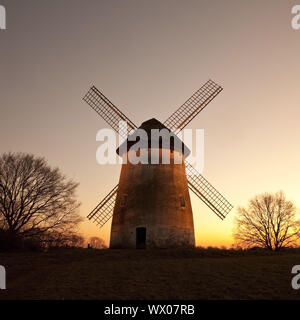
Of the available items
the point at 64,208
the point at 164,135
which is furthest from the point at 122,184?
the point at 64,208

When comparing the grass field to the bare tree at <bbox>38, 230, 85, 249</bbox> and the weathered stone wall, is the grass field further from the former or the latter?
the bare tree at <bbox>38, 230, 85, 249</bbox>

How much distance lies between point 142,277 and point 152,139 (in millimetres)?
10866

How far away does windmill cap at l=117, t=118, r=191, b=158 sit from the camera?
19.6 meters

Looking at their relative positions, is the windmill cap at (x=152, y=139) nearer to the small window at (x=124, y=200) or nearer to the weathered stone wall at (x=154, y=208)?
the weathered stone wall at (x=154, y=208)

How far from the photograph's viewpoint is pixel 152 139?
19.6 meters

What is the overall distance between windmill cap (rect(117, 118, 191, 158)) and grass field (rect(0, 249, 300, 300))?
7576 millimetres

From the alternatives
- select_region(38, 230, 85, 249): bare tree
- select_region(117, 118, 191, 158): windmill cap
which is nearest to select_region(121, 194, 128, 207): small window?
select_region(117, 118, 191, 158): windmill cap

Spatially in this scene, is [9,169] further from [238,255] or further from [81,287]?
[238,255]

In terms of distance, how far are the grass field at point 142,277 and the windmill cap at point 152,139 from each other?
758 cm

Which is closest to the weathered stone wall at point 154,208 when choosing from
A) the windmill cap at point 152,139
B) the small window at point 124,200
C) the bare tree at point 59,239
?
the small window at point 124,200

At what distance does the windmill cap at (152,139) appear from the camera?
19625 millimetres

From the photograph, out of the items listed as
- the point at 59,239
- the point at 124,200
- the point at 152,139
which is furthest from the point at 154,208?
the point at 59,239
